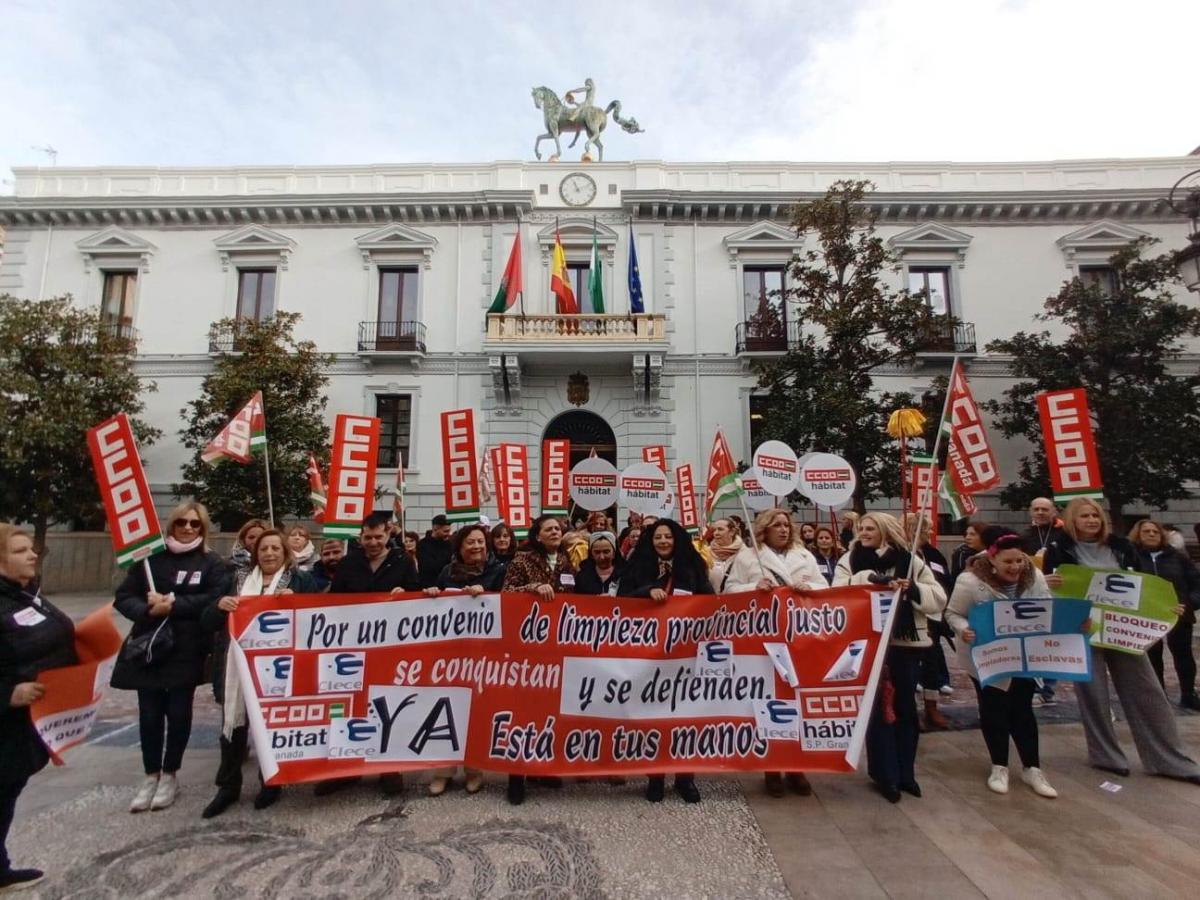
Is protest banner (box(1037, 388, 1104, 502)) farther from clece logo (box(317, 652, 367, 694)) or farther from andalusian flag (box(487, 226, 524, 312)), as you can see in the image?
andalusian flag (box(487, 226, 524, 312))

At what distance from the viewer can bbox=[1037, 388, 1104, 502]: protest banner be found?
5258 millimetres

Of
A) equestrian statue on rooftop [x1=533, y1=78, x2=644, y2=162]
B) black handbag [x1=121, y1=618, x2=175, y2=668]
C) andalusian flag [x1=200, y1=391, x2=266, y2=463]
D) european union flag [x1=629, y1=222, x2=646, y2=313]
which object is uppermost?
equestrian statue on rooftop [x1=533, y1=78, x2=644, y2=162]

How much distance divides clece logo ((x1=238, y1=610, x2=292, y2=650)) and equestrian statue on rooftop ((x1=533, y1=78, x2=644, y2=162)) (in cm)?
1864

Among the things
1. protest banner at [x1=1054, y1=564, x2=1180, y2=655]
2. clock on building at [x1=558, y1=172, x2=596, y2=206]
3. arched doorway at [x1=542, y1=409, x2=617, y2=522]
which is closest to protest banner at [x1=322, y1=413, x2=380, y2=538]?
protest banner at [x1=1054, y1=564, x2=1180, y2=655]

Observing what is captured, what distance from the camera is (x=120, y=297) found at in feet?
61.3

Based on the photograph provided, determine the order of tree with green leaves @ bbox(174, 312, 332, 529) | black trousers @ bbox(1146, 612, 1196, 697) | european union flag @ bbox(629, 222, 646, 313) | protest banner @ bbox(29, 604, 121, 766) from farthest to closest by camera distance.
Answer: european union flag @ bbox(629, 222, 646, 313), tree with green leaves @ bbox(174, 312, 332, 529), black trousers @ bbox(1146, 612, 1196, 697), protest banner @ bbox(29, 604, 121, 766)

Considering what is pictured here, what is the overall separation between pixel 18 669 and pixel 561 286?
50.1 feet

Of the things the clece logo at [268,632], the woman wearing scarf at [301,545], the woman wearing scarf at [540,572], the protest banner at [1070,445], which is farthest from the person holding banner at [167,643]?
the protest banner at [1070,445]

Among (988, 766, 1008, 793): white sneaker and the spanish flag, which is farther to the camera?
the spanish flag

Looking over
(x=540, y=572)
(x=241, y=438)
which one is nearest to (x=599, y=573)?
(x=540, y=572)

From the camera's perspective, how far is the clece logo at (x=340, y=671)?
409 cm

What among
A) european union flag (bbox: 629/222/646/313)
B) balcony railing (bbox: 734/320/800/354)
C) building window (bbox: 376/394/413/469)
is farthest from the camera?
building window (bbox: 376/394/413/469)

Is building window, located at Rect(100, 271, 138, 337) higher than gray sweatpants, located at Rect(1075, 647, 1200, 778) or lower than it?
higher

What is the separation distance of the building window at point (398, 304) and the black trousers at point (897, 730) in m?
16.5
